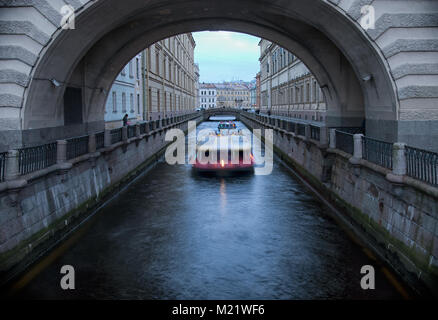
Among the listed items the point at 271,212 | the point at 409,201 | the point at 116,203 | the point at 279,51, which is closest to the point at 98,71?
the point at 116,203

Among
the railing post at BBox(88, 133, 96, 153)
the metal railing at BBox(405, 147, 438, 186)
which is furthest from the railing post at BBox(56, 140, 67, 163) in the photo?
the metal railing at BBox(405, 147, 438, 186)

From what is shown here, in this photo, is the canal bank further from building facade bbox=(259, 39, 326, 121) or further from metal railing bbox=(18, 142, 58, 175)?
building facade bbox=(259, 39, 326, 121)

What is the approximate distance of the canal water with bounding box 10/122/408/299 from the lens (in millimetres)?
8750

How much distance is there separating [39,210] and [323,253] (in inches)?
271

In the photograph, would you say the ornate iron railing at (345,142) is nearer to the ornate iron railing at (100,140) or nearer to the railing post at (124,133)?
the ornate iron railing at (100,140)

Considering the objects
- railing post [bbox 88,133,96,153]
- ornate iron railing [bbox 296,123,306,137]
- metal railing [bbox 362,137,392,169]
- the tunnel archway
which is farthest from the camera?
ornate iron railing [bbox 296,123,306,137]

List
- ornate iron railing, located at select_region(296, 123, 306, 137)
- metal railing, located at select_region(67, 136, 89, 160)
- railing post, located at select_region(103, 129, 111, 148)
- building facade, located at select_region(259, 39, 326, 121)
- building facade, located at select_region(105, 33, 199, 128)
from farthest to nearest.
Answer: building facade, located at select_region(259, 39, 326, 121), building facade, located at select_region(105, 33, 199, 128), ornate iron railing, located at select_region(296, 123, 306, 137), railing post, located at select_region(103, 129, 111, 148), metal railing, located at select_region(67, 136, 89, 160)

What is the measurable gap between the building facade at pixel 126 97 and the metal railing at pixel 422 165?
2154 cm

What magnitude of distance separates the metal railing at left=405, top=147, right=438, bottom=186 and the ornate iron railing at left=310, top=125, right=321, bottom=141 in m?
9.00

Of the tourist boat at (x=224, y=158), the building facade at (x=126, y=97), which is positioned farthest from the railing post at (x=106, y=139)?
the building facade at (x=126, y=97)

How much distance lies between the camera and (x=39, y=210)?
10984 millimetres

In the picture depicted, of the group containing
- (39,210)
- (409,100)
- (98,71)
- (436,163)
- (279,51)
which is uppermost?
(279,51)

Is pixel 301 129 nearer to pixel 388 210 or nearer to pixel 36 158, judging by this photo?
pixel 388 210

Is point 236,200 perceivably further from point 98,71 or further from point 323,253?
point 98,71
